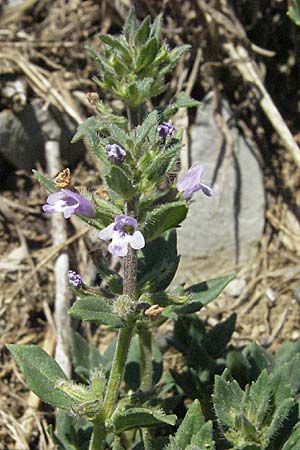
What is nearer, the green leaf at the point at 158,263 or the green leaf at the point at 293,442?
the green leaf at the point at 293,442

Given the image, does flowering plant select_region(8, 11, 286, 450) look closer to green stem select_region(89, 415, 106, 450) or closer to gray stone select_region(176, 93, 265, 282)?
green stem select_region(89, 415, 106, 450)

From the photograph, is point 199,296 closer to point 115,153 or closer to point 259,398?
point 259,398

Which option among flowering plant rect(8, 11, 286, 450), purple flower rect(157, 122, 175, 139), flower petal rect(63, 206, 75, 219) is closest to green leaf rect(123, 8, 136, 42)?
flowering plant rect(8, 11, 286, 450)

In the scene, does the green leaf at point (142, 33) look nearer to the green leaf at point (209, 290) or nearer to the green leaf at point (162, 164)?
the green leaf at point (162, 164)

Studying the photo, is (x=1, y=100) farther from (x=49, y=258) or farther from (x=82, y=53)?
(x=49, y=258)

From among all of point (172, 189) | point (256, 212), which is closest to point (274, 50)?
point (256, 212)

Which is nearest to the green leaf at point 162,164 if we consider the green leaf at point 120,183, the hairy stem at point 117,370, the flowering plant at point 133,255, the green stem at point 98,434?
the flowering plant at point 133,255

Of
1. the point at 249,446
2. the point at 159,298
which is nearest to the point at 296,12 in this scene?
the point at 159,298
